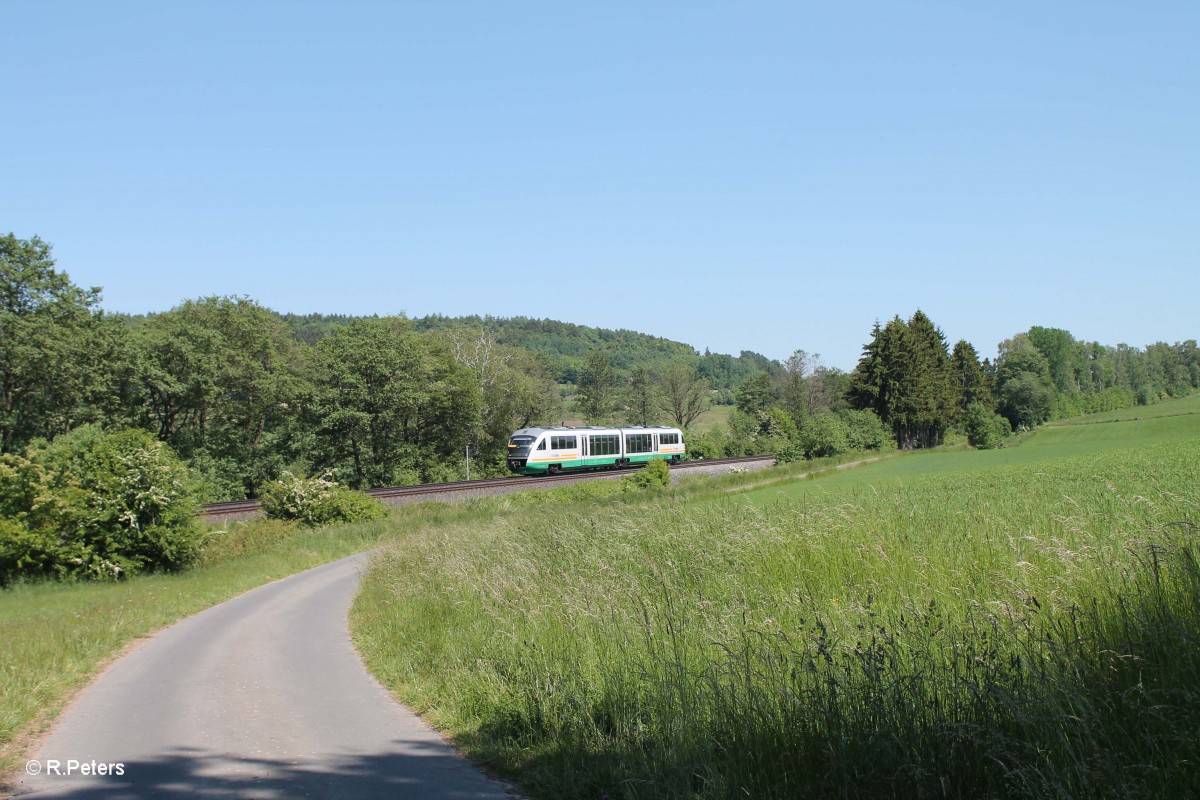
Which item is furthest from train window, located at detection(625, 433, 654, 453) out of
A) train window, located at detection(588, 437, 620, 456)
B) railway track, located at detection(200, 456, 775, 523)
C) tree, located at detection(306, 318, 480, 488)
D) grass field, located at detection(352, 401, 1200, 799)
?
grass field, located at detection(352, 401, 1200, 799)

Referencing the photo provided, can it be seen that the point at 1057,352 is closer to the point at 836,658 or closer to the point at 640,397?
the point at 640,397

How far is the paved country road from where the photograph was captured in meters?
5.82

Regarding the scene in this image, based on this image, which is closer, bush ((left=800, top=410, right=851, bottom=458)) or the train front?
the train front

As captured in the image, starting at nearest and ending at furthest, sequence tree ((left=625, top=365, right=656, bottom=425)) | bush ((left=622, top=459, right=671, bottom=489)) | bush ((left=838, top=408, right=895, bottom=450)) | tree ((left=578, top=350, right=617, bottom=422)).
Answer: bush ((left=622, top=459, right=671, bottom=489)) < bush ((left=838, top=408, right=895, bottom=450)) < tree ((left=625, top=365, right=656, bottom=425)) < tree ((left=578, top=350, right=617, bottom=422))

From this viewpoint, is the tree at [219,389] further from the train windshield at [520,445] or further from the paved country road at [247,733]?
the paved country road at [247,733]

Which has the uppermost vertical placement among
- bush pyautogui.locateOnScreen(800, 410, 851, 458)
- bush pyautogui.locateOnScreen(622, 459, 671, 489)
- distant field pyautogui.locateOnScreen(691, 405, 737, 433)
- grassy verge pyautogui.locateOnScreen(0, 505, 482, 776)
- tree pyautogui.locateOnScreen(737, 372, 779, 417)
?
tree pyautogui.locateOnScreen(737, 372, 779, 417)

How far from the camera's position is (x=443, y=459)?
6975cm

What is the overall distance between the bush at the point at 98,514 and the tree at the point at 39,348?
68.7 feet

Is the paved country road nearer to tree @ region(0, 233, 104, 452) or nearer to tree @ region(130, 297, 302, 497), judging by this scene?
tree @ region(0, 233, 104, 452)

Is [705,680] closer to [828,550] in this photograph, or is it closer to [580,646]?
[580,646]

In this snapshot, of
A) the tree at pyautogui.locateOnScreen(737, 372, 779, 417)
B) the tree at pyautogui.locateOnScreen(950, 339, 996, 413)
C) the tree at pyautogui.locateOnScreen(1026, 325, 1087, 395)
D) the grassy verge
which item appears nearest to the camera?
the grassy verge

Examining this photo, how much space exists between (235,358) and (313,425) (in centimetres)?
719

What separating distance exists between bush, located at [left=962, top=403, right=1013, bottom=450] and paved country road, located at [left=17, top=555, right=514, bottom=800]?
7336 cm

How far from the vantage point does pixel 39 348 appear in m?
43.2
